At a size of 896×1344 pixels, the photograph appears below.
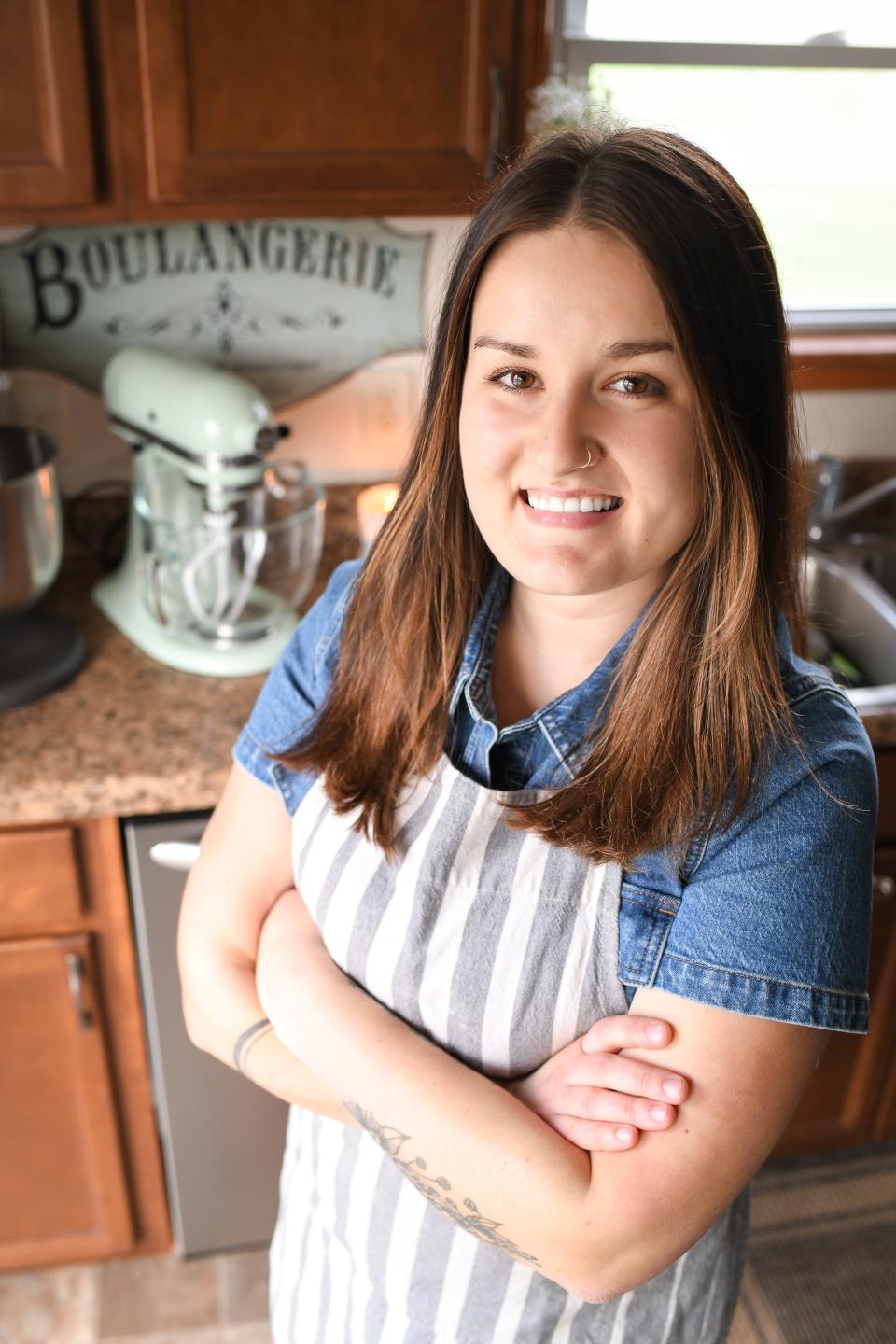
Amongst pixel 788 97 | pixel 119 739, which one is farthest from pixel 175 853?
pixel 788 97

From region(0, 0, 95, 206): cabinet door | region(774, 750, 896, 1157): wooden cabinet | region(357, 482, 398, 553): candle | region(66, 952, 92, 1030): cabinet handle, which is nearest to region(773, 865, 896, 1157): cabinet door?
region(774, 750, 896, 1157): wooden cabinet

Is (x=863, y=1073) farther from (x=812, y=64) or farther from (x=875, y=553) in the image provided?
→ (x=812, y=64)

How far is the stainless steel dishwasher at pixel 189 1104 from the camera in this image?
154 centimetres

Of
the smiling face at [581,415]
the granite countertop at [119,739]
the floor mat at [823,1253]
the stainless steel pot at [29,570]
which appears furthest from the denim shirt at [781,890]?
the floor mat at [823,1253]

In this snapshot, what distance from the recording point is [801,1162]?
2.17 m

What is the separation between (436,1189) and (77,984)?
2.73 ft

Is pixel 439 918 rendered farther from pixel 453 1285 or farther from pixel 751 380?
pixel 751 380

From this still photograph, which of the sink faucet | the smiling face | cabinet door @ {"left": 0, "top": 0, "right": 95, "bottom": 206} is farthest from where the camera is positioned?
the sink faucet

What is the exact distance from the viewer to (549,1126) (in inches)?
35.9

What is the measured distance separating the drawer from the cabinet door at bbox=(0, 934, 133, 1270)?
39 mm

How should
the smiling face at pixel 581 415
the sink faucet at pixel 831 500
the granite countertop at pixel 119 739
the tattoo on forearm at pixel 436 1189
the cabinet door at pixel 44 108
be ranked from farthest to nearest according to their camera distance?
the sink faucet at pixel 831 500 < the granite countertop at pixel 119 739 < the cabinet door at pixel 44 108 < the tattoo on forearm at pixel 436 1189 < the smiling face at pixel 581 415

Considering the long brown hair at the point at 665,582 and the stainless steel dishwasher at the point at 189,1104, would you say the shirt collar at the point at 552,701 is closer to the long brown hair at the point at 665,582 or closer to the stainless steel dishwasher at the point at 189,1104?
the long brown hair at the point at 665,582

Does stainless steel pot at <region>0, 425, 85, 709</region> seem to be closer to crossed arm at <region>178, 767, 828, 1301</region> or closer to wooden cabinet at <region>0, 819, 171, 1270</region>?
wooden cabinet at <region>0, 819, 171, 1270</region>

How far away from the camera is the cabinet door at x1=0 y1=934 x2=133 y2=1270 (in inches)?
63.7
